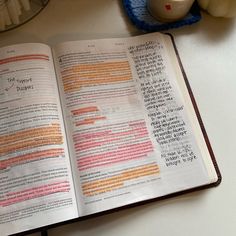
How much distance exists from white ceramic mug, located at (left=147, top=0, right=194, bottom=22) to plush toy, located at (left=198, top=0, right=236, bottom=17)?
44 millimetres

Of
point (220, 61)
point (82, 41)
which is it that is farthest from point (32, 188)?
point (220, 61)

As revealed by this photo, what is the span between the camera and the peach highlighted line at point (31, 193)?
16.6 inches

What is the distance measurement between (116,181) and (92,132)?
0.25ft

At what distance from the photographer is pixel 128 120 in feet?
1.61

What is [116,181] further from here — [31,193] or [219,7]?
[219,7]

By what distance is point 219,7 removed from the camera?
58 cm

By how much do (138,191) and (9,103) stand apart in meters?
0.22

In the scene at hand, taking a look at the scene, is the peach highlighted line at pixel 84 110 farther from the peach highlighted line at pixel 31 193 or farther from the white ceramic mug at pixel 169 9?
the white ceramic mug at pixel 169 9

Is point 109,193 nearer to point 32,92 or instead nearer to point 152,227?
point 152,227

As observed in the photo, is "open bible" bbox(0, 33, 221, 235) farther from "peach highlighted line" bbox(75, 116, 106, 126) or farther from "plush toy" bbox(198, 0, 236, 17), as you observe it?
"plush toy" bbox(198, 0, 236, 17)

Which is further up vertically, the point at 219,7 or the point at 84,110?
the point at 219,7

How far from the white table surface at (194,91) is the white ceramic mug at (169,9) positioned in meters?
0.03

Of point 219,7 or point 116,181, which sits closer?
point 116,181

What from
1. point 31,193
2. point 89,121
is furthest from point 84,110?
point 31,193
